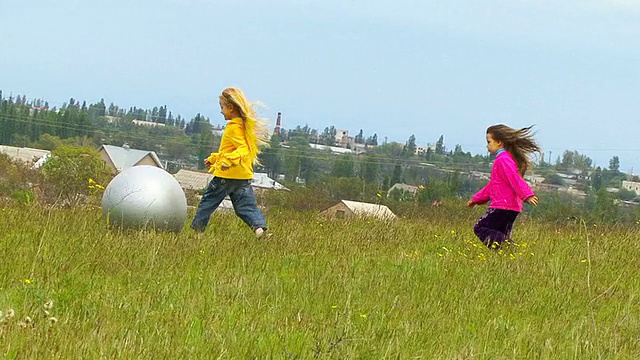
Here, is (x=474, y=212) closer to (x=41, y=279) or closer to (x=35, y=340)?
(x=41, y=279)

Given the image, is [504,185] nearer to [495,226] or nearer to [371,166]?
[495,226]

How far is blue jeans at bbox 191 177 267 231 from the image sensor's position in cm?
966

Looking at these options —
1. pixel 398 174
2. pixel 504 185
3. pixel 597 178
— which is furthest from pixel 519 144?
pixel 398 174

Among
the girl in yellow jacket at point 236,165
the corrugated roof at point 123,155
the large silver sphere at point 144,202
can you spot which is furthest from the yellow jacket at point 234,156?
the corrugated roof at point 123,155

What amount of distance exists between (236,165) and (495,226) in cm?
290

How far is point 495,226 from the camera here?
32.0ft

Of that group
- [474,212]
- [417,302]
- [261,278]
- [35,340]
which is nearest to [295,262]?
[261,278]

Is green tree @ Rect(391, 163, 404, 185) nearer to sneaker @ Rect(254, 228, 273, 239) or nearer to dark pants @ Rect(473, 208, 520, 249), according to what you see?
dark pants @ Rect(473, 208, 520, 249)

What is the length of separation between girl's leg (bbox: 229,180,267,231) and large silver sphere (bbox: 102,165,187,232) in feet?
1.97

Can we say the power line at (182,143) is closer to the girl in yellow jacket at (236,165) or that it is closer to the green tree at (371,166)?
Answer: the green tree at (371,166)

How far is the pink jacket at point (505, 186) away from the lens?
9516 mm

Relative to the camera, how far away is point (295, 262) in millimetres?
7590

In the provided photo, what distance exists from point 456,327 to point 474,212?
9755 millimetres

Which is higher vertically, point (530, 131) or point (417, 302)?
point (530, 131)
